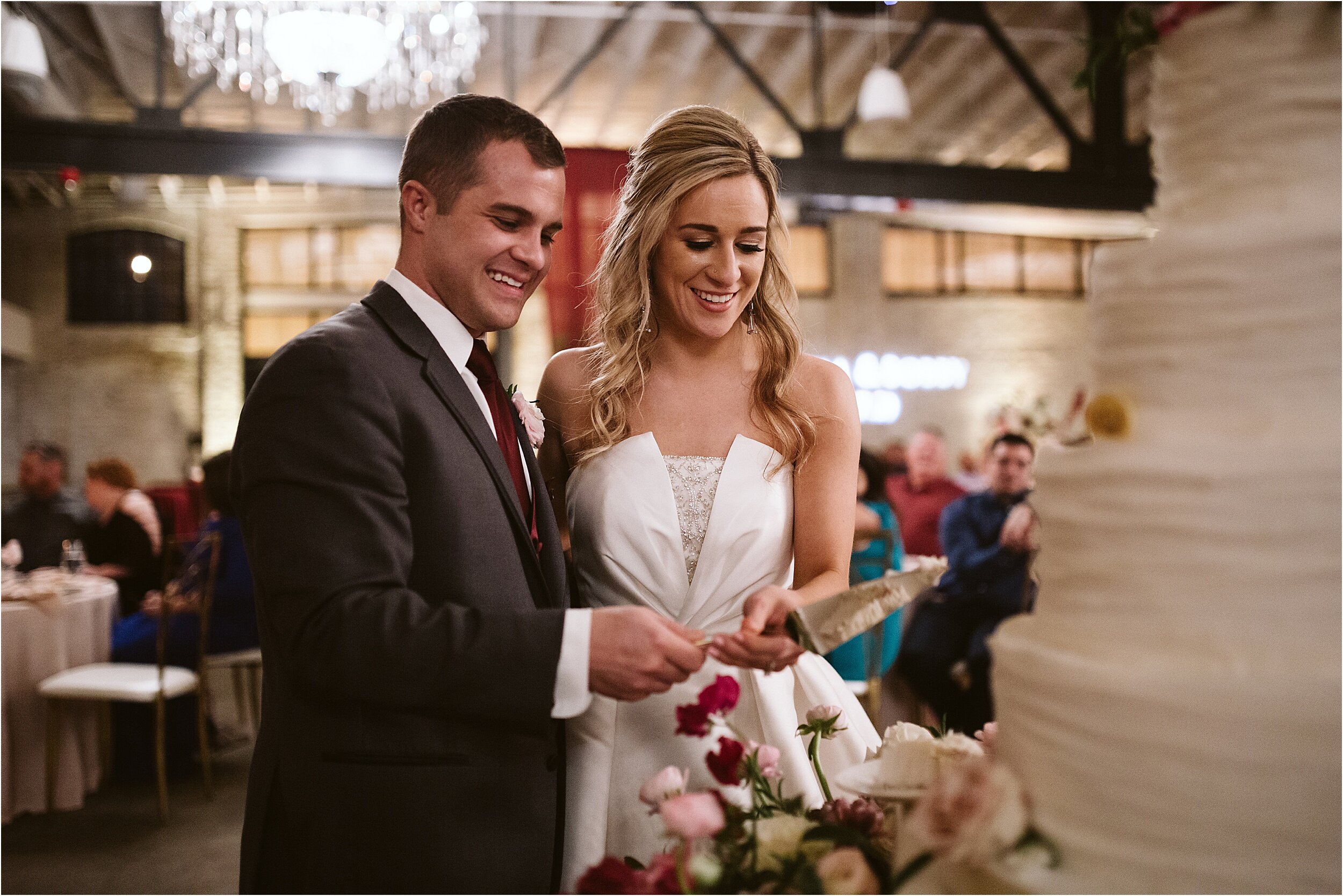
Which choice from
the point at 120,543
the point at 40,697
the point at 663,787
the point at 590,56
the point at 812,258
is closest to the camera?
the point at 663,787

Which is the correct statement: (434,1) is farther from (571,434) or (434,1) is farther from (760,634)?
(760,634)

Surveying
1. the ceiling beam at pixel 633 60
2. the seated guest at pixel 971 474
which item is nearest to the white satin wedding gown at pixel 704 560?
the seated guest at pixel 971 474

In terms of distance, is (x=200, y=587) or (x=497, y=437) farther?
(x=200, y=587)

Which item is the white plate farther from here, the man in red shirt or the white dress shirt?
the man in red shirt

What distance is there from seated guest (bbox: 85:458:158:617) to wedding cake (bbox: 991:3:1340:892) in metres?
6.02

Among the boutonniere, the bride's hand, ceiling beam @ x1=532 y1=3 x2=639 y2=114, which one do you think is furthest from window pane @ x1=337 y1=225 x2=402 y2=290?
the bride's hand

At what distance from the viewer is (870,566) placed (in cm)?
483

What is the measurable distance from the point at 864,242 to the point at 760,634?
13813 millimetres

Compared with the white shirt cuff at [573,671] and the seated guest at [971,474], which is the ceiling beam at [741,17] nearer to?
the seated guest at [971,474]

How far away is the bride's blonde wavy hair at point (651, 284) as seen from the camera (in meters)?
1.97

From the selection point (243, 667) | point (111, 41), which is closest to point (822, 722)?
point (243, 667)

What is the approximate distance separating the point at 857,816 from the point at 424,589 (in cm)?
63

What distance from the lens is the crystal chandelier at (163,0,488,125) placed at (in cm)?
502

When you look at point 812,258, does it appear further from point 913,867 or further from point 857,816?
point 913,867
